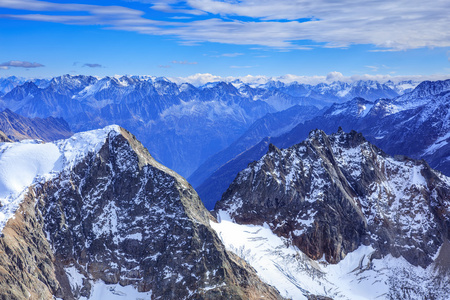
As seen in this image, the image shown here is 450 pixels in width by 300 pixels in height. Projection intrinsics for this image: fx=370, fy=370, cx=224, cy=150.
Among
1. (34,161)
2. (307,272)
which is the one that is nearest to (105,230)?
(34,161)

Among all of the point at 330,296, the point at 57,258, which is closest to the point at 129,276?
the point at 57,258

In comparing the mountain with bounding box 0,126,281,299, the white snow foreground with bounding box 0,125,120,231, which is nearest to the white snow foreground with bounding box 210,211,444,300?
the mountain with bounding box 0,126,281,299

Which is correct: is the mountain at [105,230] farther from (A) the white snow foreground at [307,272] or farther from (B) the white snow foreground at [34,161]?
(A) the white snow foreground at [307,272]

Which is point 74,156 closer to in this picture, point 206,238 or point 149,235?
point 149,235

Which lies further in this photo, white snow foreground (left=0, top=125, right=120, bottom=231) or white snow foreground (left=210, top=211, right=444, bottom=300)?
white snow foreground (left=210, top=211, right=444, bottom=300)

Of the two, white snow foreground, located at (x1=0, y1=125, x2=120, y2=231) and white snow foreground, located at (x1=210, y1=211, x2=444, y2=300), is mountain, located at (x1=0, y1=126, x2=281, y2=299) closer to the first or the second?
white snow foreground, located at (x1=0, y1=125, x2=120, y2=231)

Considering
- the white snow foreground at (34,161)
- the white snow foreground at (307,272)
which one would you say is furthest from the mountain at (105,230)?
the white snow foreground at (307,272)
